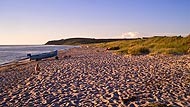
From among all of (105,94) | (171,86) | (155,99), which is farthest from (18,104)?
(171,86)

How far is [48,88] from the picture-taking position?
11.4m

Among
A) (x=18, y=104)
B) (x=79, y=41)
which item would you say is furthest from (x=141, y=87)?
(x=79, y=41)

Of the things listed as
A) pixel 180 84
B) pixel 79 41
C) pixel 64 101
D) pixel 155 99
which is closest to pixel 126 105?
pixel 155 99

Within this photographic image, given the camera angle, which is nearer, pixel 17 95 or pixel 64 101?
pixel 64 101

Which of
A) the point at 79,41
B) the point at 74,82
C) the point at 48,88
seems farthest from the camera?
the point at 79,41

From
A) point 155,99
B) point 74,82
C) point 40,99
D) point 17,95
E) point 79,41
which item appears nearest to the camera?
point 155,99

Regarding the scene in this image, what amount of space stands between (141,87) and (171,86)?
1.19 metres

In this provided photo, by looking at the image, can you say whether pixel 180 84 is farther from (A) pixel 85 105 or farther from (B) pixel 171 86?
(A) pixel 85 105

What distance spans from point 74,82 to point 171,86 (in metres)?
4.38

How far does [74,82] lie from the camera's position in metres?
12.5

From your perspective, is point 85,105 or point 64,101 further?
point 64,101

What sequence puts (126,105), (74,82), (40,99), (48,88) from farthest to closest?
(74,82) → (48,88) → (40,99) → (126,105)

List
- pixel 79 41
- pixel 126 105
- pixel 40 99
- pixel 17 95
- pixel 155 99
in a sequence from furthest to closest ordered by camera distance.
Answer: pixel 79 41 → pixel 17 95 → pixel 40 99 → pixel 155 99 → pixel 126 105

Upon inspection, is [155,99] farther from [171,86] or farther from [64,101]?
[64,101]
